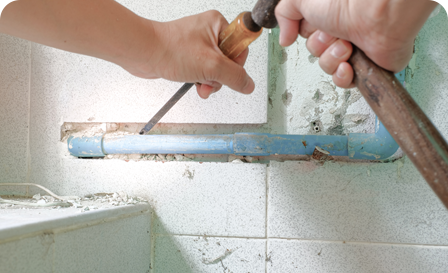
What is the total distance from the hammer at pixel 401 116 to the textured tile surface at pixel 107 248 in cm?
75

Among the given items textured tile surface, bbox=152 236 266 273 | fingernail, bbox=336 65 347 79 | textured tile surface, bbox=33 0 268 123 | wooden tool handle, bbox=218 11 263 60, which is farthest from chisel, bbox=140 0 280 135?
textured tile surface, bbox=152 236 266 273

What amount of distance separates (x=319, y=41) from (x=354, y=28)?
0.12 m

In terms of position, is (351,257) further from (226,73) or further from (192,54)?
(192,54)

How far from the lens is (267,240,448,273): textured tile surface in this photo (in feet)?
3.69

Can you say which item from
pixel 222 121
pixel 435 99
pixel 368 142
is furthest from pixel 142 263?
pixel 435 99

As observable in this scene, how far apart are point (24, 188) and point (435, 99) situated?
6.24 feet

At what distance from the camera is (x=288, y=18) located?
708 mm

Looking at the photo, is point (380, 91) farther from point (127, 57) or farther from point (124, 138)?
point (124, 138)

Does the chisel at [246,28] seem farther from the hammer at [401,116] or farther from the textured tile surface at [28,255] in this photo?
the textured tile surface at [28,255]

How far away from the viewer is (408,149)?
1.80ft

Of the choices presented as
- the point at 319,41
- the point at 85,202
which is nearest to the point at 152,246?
the point at 85,202

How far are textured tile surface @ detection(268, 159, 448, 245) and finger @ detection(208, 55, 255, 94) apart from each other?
47 cm

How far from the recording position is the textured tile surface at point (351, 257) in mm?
1124

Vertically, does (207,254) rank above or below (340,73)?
below
